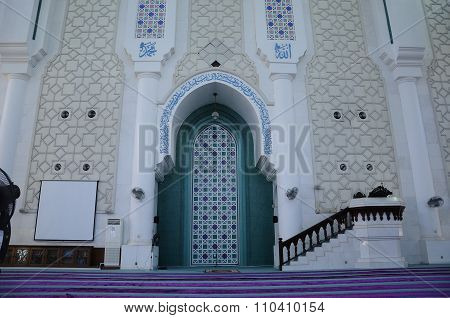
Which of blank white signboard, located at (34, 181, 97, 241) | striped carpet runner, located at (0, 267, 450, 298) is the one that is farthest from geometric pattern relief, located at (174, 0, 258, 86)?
striped carpet runner, located at (0, 267, 450, 298)

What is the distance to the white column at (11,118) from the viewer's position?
496 cm

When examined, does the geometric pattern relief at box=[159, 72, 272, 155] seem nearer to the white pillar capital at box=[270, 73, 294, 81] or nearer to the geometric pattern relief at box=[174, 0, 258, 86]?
the geometric pattern relief at box=[174, 0, 258, 86]

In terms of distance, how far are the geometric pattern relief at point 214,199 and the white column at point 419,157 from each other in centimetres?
266

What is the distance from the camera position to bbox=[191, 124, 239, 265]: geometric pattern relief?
5488mm

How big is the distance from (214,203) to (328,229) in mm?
1778

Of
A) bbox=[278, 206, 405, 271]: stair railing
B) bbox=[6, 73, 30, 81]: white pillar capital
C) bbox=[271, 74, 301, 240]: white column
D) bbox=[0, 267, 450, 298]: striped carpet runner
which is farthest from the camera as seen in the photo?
bbox=[6, 73, 30, 81]: white pillar capital

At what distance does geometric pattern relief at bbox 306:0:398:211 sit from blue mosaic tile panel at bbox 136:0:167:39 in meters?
2.41

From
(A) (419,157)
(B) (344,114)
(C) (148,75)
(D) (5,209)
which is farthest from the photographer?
(B) (344,114)

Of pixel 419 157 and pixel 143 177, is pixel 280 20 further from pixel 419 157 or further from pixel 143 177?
pixel 143 177

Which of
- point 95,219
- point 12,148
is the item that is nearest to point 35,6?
point 12,148

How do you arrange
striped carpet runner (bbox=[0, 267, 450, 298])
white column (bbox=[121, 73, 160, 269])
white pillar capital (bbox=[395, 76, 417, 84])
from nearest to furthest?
striped carpet runner (bbox=[0, 267, 450, 298])
white column (bbox=[121, 73, 160, 269])
white pillar capital (bbox=[395, 76, 417, 84])

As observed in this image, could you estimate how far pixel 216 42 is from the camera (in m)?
5.62

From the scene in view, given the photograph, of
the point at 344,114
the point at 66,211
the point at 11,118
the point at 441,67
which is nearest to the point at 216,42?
the point at 344,114

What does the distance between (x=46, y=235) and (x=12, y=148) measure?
1.35 m
